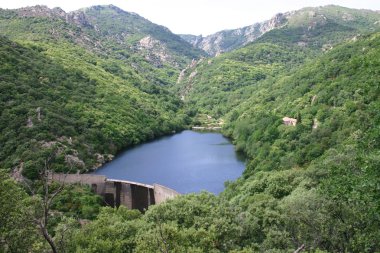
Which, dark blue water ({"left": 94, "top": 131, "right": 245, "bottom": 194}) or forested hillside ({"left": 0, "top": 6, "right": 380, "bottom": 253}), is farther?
dark blue water ({"left": 94, "top": 131, "right": 245, "bottom": 194})

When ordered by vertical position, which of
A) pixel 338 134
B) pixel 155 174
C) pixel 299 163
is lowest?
pixel 155 174

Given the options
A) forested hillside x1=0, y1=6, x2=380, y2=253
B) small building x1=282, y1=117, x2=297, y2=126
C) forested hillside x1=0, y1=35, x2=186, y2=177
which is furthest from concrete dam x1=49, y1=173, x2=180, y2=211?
small building x1=282, y1=117, x2=297, y2=126

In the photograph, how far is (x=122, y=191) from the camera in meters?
68.8

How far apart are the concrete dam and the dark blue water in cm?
1093

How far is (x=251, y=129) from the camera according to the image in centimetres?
10812

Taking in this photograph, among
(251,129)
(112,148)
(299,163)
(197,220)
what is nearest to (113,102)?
(112,148)

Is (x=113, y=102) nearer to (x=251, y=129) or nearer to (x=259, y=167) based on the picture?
(x=251, y=129)

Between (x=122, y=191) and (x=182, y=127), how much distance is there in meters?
76.6

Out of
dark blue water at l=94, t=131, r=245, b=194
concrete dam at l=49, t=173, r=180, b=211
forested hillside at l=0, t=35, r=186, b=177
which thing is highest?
forested hillside at l=0, t=35, r=186, b=177

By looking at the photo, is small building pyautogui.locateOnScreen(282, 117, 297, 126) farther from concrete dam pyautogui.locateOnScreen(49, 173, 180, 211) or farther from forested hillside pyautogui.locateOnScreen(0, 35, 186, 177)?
concrete dam pyautogui.locateOnScreen(49, 173, 180, 211)

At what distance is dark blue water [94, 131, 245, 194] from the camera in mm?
81375

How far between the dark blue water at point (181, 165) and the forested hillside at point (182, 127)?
4479 millimetres

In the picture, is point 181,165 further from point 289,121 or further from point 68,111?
point 68,111

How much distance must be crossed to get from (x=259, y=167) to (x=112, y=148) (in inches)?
1599
